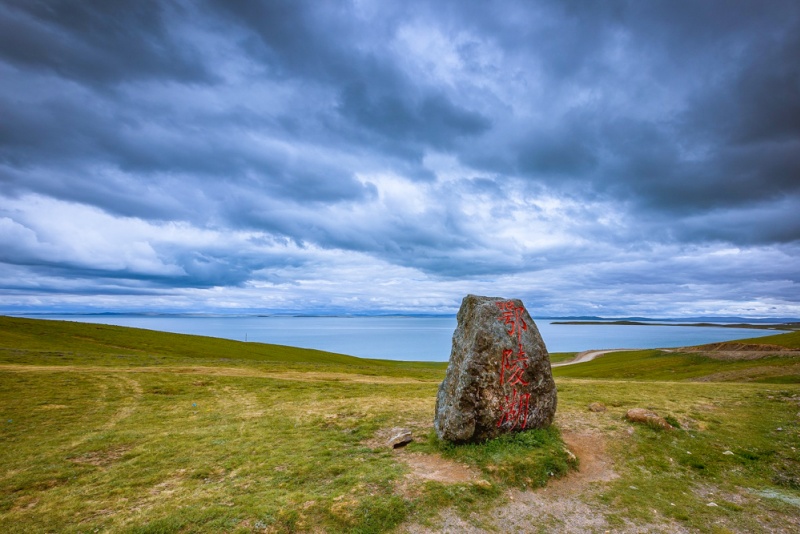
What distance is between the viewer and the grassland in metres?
8.55

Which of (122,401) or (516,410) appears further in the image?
(122,401)

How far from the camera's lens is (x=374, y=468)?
11.0 meters

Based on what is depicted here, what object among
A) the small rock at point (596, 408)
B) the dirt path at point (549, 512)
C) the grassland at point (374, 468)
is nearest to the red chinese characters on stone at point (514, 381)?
the grassland at point (374, 468)

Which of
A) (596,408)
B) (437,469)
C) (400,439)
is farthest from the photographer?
(596,408)

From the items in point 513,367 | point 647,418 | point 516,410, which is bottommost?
point 647,418

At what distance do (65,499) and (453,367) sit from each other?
38.7ft

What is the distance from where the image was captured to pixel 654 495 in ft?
32.2

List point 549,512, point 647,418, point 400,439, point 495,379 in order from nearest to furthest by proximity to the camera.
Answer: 1. point 549,512
2. point 495,379
3. point 400,439
4. point 647,418

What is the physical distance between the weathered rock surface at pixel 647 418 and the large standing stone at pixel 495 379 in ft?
14.2

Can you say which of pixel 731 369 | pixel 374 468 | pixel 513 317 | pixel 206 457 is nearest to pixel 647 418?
pixel 513 317

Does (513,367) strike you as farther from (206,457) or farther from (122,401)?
(122,401)

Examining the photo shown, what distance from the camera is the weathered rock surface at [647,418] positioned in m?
14.2

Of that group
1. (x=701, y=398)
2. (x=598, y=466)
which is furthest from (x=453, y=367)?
(x=701, y=398)

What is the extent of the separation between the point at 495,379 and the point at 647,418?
24.5 ft
